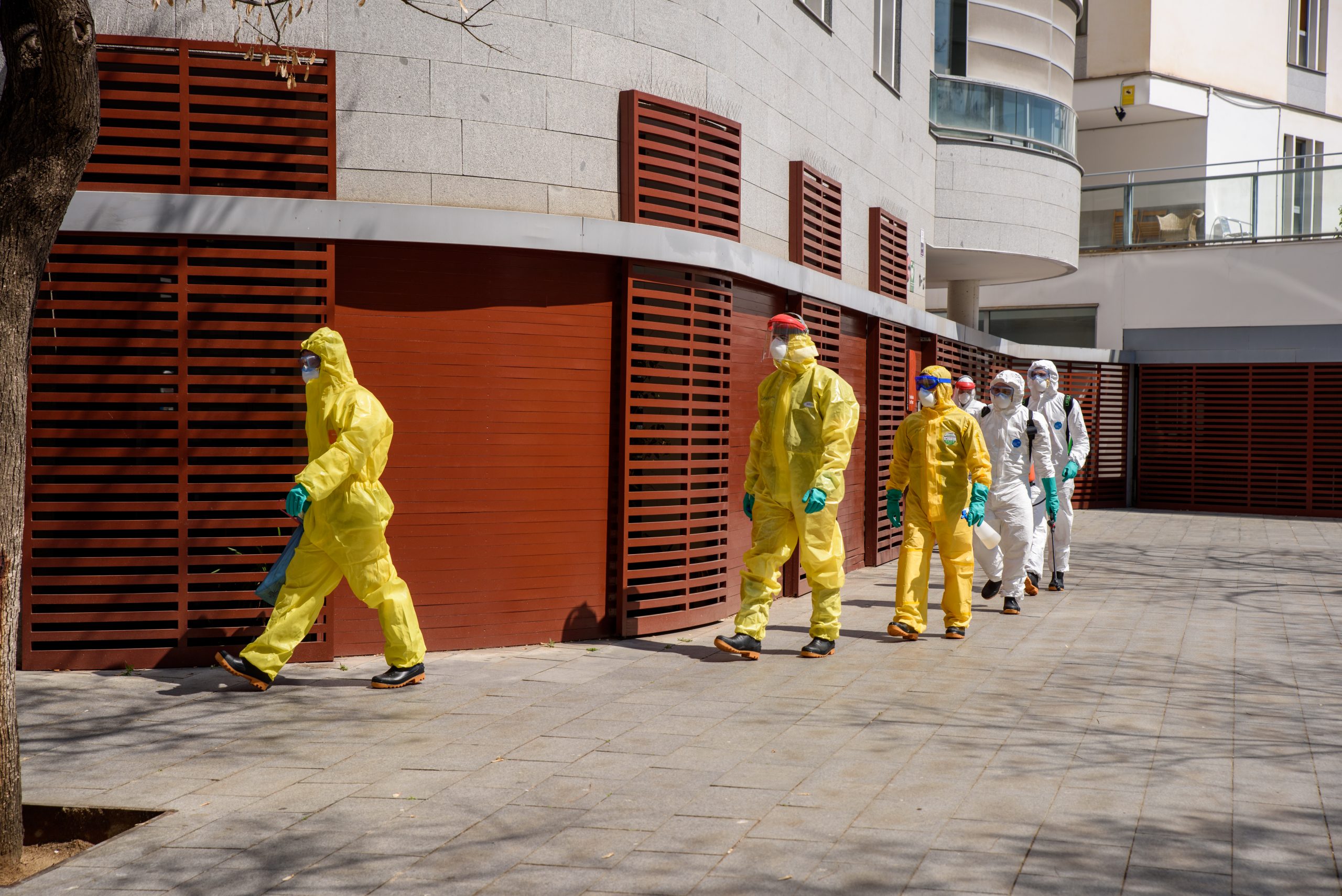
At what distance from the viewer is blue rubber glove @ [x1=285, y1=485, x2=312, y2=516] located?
20.7 feet

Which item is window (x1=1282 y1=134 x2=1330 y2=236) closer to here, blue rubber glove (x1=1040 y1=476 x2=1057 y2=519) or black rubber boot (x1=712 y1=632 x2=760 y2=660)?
blue rubber glove (x1=1040 y1=476 x2=1057 y2=519)

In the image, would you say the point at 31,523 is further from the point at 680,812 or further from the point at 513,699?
the point at 680,812

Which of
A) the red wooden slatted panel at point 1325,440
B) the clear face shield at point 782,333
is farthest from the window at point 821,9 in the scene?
the red wooden slatted panel at point 1325,440

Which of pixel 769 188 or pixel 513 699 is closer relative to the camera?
pixel 513 699

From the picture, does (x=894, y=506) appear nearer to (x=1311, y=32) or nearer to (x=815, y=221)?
(x=815, y=221)

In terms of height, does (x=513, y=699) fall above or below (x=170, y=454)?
below

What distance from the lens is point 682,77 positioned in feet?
28.7

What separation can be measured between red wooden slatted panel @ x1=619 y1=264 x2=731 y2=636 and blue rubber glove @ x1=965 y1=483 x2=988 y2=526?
5.92ft

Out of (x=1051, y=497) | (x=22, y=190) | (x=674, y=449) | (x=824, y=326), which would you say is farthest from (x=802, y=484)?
(x=22, y=190)

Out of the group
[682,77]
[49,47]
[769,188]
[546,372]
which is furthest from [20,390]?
[769,188]

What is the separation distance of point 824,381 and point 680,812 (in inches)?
148

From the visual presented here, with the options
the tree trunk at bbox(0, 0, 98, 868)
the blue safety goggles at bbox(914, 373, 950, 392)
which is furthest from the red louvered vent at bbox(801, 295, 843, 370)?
the tree trunk at bbox(0, 0, 98, 868)

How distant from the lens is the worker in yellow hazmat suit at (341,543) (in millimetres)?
6652

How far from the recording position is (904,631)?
28.5 feet
